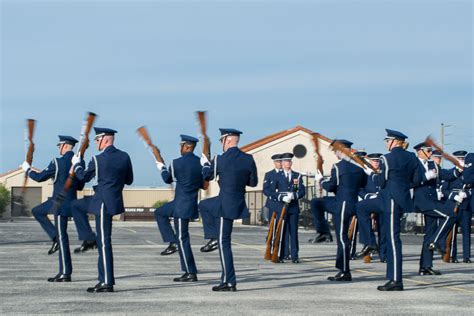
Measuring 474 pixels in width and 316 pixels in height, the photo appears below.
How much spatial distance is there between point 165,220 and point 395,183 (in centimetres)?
727

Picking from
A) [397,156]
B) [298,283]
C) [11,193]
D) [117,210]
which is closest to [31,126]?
[117,210]

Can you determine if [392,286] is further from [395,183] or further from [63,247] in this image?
[63,247]

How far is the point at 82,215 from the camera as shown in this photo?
17812 millimetres

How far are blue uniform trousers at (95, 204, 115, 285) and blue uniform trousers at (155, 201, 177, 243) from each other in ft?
19.2

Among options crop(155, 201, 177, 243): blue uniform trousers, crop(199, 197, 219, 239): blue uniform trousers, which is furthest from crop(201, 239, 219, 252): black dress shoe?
crop(199, 197, 219, 239): blue uniform trousers

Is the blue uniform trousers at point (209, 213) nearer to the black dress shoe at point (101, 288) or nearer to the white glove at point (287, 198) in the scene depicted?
the black dress shoe at point (101, 288)

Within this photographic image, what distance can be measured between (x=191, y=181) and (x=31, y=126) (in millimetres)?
2906

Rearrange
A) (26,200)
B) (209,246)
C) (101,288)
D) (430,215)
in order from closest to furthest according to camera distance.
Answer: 1. (101,288)
2. (430,215)
3. (209,246)
4. (26,200)

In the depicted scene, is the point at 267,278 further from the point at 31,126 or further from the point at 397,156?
the point at 31,126

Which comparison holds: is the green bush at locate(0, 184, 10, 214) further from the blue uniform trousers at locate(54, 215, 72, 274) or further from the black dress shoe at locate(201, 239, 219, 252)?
the blue uniform trousers at locate(54, 215, 72, 274)

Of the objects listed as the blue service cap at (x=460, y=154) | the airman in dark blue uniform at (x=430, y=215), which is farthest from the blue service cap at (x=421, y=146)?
the blue service cap at (x=460, y=154)

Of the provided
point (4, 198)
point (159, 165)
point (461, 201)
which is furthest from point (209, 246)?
Result: point (4, 198)

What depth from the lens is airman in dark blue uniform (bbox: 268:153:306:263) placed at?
872 inches

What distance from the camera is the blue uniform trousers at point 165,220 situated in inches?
826
